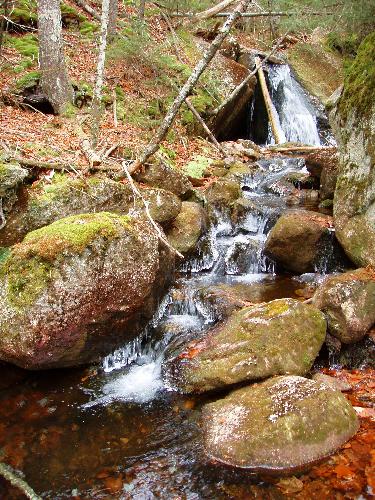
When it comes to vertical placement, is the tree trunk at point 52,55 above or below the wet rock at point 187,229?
Result: above

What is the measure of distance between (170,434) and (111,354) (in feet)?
5.64

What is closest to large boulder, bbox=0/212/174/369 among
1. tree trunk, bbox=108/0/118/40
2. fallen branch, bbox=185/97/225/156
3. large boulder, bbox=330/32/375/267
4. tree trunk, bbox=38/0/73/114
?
large boulder, bbox=330/32/375/267

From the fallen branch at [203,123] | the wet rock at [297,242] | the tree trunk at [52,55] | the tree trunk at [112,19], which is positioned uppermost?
the tree trunk at [112,19]

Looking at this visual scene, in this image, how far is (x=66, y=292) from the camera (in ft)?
17.7

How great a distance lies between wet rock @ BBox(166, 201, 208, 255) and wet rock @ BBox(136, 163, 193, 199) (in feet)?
1.35

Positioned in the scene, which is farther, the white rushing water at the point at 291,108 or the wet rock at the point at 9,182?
the white rushing water at the point at 291,108

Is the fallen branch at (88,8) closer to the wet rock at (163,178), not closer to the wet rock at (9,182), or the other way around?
the wet rock at (163,178)

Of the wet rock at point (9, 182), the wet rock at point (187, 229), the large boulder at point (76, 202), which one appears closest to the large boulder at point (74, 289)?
the large boulder at point (76, 202)

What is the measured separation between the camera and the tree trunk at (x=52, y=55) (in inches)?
413

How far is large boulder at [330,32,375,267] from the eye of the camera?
289 inches

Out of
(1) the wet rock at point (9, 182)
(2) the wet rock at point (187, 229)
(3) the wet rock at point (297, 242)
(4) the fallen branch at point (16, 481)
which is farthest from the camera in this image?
(2) the wet rock at point (187, 229)

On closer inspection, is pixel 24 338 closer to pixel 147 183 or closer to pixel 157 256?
pixel 157 256

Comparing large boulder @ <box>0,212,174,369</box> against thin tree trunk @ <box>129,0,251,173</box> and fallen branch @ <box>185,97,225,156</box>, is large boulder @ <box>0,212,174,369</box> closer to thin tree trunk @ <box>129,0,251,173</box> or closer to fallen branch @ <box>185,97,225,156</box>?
thin tree trunk @ <box>129,0,251,173</box>

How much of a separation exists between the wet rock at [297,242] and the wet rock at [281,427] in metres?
3.83
